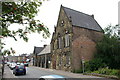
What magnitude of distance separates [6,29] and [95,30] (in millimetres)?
31660

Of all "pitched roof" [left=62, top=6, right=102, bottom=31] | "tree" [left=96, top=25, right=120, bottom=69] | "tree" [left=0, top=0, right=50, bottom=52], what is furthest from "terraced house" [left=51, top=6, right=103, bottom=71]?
"tree" [left=0, top=0, right=50, bottom=52]

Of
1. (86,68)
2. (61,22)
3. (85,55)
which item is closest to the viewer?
(86,68)

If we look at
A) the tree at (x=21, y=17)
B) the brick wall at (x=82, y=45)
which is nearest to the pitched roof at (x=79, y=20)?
the brick wall at (x=82, y=45)

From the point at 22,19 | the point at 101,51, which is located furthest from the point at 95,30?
the point at 22,19

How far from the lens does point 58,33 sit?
3516cm

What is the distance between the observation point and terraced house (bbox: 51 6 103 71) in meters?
28.8

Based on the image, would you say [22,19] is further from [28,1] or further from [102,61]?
[102,61]

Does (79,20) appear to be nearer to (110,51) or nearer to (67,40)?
(67,40)

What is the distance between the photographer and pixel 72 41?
28.7m

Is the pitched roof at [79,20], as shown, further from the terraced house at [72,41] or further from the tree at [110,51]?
the tree at [110,51]

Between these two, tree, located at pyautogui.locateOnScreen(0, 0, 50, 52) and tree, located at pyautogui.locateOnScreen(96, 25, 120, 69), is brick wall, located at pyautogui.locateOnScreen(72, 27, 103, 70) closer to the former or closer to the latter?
tree, located at pyautogui.locateOnScreen(96, 25, 120, 69)

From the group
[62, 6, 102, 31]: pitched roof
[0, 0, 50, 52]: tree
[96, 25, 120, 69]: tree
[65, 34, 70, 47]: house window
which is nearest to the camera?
[0, 0, 50, 52]: tree

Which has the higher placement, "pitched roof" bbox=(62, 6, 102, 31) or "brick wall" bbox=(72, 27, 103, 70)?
"pitched roof" bbox=(62, 6, 102, 31)

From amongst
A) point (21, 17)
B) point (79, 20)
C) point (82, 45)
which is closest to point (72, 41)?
point (82, 45)
